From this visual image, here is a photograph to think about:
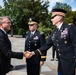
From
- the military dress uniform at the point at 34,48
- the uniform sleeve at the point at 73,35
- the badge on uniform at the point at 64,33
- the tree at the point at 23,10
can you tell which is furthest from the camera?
the tree at the point at 23,10

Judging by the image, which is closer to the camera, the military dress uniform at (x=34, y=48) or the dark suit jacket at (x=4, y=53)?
the dark suit jacket at (x=4, y=53)

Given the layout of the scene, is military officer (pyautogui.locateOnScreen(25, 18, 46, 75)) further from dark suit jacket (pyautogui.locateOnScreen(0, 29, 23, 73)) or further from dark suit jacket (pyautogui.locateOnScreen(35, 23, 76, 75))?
dark suit jacket (pyautogui.locateOnScreen(35, 23, 76, 75))

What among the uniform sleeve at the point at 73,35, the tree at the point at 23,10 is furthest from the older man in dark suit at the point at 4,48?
the tree at the point at 23,10

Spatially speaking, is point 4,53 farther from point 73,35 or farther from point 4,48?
point 73,35

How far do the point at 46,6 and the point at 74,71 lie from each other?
47.0m

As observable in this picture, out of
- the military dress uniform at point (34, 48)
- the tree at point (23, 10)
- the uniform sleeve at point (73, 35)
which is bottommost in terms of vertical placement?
the military dress uniform at point (34, 48)

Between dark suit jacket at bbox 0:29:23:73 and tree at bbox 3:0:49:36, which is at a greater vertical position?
tree at bbox 3:0:49:36

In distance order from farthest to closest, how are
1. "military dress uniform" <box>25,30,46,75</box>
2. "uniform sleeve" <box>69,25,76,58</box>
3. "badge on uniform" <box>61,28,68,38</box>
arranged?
"military dress uniform" <box>25,30,46,75</box> → "badge on uniform" <box>61,28,68,38</box> → "uniform sleeve" <box>69,25,76,58</box>

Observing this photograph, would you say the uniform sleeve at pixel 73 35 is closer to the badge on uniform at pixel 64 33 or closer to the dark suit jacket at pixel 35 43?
the badge on uniform at pixel 64 33

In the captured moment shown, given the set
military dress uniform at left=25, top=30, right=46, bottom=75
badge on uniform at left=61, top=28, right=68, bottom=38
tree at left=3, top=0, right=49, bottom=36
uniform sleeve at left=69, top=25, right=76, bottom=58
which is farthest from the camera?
tree at left=3, top=0, right=49, bottom=36

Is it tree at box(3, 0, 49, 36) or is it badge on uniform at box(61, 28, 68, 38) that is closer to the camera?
badge on uniform at box(61, 28, 68, 38)

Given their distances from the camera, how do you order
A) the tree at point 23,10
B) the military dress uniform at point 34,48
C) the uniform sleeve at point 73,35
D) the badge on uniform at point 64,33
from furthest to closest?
the tree at point 23,10
the military dress uniform at point 34,48
the badge on uniform at point 64,33
the uniform sleeve at point 73,35

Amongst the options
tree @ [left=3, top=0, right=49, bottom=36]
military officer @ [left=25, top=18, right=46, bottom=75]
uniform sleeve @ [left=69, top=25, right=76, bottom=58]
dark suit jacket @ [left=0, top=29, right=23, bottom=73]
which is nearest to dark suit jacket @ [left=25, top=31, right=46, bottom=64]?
military officer @ [left=25, top=18, right=46, bottom=75]

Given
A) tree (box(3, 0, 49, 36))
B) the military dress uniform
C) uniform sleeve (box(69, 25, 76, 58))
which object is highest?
tree (box(3, 0, 49, 36))
